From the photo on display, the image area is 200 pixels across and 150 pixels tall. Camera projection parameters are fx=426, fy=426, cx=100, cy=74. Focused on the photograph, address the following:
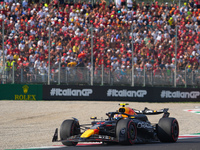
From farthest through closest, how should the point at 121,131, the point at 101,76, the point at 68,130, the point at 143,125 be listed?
the point at 101,76 → the point at 143,125 → the point at 68,130 → the point at 121,131

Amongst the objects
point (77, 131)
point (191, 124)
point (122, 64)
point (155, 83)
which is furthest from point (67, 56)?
point (77, 131)

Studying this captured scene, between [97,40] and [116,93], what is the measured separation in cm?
312

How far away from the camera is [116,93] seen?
2339 centimetres

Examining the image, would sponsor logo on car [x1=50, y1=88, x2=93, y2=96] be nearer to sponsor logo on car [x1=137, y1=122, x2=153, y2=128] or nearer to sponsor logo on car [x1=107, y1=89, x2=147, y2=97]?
sponsor logo on car [x1=107, y1=89, x2=147, y2=97]

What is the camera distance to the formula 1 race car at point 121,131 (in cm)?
895

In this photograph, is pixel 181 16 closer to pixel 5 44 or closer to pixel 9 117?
pixel 5 44

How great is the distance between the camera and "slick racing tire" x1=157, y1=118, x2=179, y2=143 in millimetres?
9969

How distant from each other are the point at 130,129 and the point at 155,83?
14.1 m

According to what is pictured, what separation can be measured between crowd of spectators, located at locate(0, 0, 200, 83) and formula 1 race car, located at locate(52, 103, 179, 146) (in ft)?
38.5

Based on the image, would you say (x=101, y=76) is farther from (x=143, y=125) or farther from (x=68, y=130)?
(x=68, y=130)

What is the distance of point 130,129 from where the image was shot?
29.9 feet

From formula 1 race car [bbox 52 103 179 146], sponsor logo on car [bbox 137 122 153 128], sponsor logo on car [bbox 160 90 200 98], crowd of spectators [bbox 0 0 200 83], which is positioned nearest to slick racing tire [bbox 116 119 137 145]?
formula 1 race car [bbox 52 103 179 146]

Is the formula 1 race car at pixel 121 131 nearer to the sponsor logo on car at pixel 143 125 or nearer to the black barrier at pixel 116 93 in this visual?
the sponsor logo on car at pixel 143 125

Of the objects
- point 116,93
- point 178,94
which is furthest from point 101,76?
point 178,94
